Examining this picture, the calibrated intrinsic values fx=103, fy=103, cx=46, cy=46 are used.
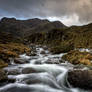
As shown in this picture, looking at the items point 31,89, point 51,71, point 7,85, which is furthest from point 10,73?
point 51,71

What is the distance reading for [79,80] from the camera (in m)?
8.40

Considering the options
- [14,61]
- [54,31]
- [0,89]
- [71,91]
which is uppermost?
[54,31]

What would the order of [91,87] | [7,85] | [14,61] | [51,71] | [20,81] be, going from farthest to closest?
1. [14,61]
2. [51,71]
3. [20,81]
4. [7,85]
5. [91,87]

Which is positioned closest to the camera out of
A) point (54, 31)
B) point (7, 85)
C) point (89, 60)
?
point (7, 85)

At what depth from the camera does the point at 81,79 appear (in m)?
→ 8.35

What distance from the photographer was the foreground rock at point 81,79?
8169mm

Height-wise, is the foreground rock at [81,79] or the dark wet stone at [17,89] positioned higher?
the foreground rock at [81,79]

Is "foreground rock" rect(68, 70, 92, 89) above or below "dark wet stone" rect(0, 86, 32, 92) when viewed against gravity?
above

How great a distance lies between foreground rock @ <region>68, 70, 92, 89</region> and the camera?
817cm

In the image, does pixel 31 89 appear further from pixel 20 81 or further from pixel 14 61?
pixel 14 61

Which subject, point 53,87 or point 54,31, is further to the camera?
point 54,31

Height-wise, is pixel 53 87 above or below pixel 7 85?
below

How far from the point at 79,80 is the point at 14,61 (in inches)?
414

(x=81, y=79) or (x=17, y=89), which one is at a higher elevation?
(x=81, y=79)
